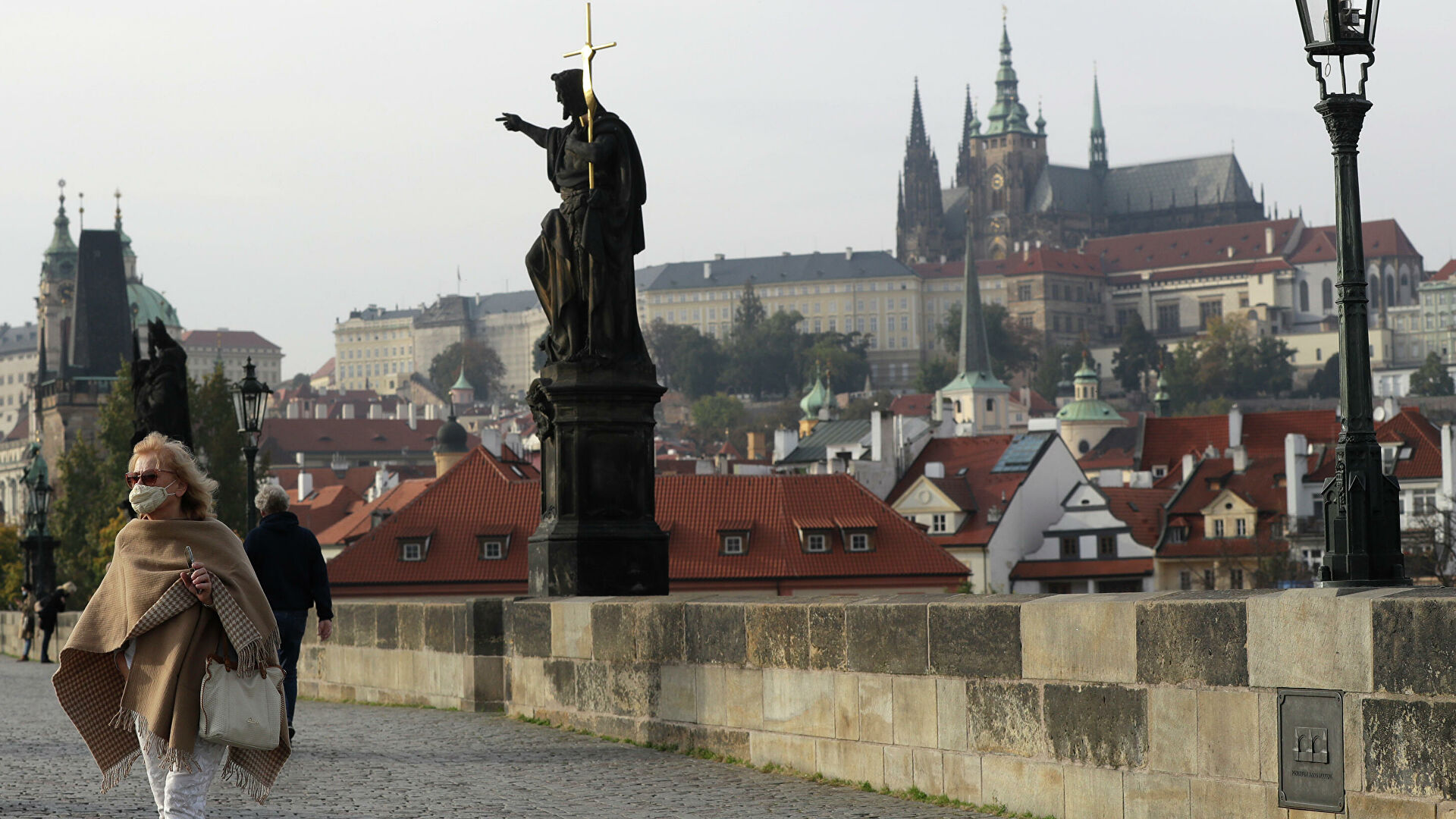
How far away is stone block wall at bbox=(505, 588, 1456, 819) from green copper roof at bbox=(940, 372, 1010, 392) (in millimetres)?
152768

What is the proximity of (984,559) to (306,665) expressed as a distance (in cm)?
5630

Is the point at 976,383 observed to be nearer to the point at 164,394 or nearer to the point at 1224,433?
the point at 1224,433

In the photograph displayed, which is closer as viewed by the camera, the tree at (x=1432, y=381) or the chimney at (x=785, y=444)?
the chimney at (x=785, y=444)

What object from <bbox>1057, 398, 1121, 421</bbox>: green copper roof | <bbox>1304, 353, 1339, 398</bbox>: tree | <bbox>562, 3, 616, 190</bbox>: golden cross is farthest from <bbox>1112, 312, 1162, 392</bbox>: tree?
Result: <bbox>562, 3, 616, 190</bbox>: golden cross

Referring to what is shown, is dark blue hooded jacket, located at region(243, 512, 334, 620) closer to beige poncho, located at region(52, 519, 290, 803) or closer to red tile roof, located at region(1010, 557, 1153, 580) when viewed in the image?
beige poncho, located at region(52, 519, 290, 803)

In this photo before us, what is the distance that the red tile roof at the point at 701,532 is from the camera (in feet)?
Result: 166

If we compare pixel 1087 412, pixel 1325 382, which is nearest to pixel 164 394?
pixel 1087 412

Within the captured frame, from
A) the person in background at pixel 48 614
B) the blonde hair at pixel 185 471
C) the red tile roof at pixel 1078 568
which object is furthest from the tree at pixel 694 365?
the blonde hair at pixel 185 471

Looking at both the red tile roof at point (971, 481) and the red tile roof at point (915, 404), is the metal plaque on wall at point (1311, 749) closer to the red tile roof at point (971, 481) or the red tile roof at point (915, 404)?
the red tile roof at point (971, 481)

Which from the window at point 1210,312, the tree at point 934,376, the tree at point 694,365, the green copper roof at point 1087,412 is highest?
the window at point 1210,312

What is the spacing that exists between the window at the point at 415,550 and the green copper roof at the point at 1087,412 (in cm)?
9146

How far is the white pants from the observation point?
5500 mm

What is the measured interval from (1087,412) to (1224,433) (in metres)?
50.1

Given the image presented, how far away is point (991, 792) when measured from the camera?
7336 millimetres
